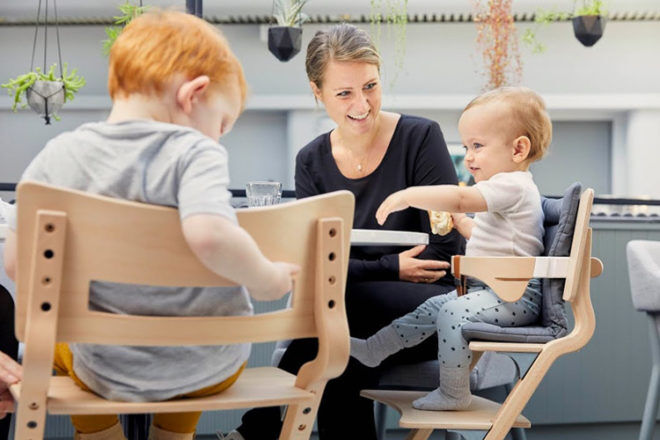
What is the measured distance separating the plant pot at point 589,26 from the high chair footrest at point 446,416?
4570 millimetres

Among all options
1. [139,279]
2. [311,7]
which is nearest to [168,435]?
[139,279]

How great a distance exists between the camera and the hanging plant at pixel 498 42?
6379mm

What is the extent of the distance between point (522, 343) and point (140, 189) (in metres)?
0.88

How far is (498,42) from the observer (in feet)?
21.3

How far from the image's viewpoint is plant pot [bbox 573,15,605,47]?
5922mm

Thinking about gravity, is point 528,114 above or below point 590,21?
below

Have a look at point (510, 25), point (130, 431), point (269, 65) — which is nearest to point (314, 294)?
point (130, 431)

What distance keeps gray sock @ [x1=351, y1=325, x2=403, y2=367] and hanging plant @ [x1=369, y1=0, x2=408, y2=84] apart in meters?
4.69

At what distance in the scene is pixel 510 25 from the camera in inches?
256

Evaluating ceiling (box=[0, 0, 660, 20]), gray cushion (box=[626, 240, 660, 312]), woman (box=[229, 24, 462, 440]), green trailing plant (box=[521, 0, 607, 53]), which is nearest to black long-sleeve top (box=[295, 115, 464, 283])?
woman (box=[229, 24, 462, 440])

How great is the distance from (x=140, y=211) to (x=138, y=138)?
0.11 metres

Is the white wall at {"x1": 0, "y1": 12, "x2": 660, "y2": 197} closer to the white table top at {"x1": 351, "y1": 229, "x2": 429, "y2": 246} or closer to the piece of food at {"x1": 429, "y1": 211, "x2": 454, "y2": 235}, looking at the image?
the piece of food at {"x1": 429, "y1": 211, "x2": 454, "y2": 235}

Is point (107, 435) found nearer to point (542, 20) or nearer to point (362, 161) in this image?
point (362, 161)

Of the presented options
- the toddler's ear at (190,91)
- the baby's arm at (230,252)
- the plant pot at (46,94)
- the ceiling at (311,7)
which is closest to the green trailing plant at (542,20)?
the ceiling at (311,7)
